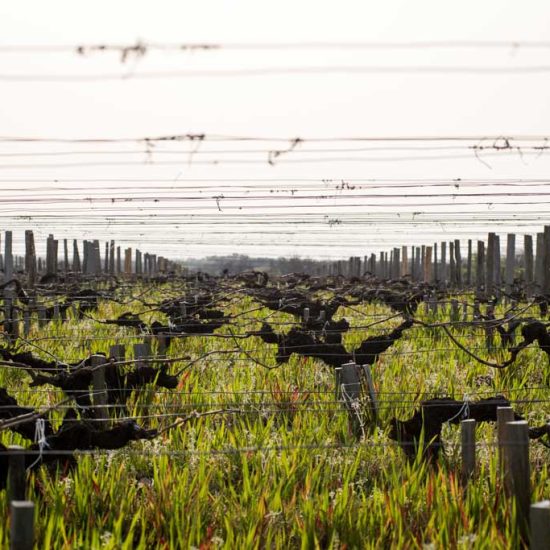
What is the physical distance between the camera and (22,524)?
9.63 feet

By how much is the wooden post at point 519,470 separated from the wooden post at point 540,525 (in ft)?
2.36

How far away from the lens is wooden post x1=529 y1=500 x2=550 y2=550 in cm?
326

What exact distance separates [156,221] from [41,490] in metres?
27.0

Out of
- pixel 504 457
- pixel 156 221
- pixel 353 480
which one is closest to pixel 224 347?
pixel 353 480

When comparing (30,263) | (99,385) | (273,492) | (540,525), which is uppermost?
(30,263)

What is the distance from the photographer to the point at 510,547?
3.76 meters

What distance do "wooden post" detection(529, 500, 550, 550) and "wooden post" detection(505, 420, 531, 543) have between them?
721 mm

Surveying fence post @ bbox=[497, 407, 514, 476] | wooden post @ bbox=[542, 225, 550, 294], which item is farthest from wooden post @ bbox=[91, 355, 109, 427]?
wooden post @ bbox=[542, 225, 550, 294]

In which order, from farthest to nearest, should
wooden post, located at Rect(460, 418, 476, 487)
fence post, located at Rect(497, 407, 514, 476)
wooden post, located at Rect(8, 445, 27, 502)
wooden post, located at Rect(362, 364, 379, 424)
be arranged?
wooden post, located at Rect(362, 364, 379, 424), wooden post, located at Rect(460, 418, 476, 487), fence post, located at Rect(497, 407, 514, 476), wooden post, located at Rect(8, 445, 27, 502)

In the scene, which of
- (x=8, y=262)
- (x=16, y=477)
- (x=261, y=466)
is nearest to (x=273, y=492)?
(x=261, y=466)

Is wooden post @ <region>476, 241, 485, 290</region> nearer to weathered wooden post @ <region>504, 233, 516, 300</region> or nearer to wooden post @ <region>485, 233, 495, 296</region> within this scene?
weathered wooden post @ <region>504, 233, 516, 300</region>

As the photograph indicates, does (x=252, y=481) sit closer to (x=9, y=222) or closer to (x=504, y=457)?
(x=504, y=457)

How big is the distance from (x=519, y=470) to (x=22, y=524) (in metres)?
2.36

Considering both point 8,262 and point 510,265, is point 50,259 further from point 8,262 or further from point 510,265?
point 510,265
